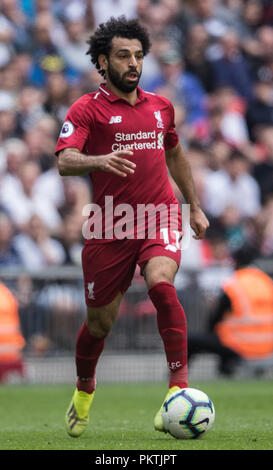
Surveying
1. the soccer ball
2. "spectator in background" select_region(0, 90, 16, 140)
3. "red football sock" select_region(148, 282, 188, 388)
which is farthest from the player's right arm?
"spectator in background" select_region(0, 90, 16, 140)

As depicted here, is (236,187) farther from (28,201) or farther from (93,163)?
(93,163)

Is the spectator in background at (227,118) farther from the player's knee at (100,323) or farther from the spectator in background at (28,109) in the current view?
the player's knee at (100,323)

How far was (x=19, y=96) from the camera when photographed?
16781mm

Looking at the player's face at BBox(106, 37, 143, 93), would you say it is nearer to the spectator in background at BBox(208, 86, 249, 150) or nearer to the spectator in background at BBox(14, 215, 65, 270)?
the spectator in background at BBox(14, 215, 65, 270)

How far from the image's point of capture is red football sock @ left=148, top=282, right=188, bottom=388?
21.9 ft

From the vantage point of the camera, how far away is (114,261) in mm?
7055

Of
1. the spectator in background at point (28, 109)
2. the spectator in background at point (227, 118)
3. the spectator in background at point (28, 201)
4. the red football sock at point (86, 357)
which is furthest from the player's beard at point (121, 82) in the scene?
the spectator in background at point (227, 118)

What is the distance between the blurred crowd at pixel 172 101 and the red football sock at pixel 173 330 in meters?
7.25

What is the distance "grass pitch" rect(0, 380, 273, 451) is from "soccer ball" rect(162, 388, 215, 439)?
0.08 m

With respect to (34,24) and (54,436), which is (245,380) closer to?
(54,436)

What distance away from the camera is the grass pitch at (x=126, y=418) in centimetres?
635

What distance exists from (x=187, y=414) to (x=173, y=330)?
0.60 m

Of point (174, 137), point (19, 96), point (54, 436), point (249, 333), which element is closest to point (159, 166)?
point (174, 137)

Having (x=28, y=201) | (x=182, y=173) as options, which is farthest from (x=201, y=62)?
(x=182, y=173)
